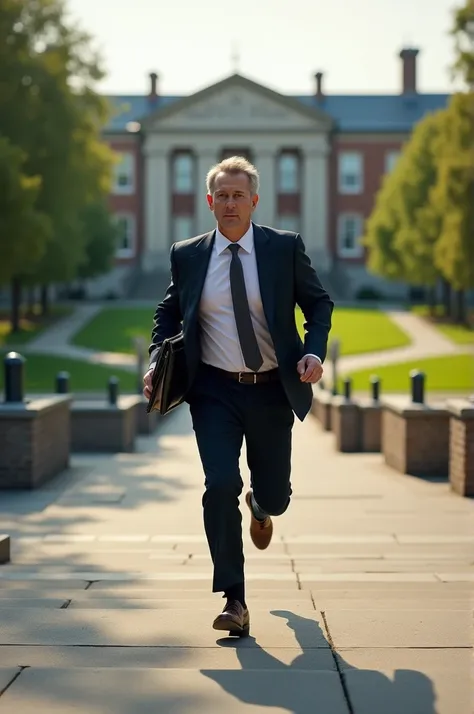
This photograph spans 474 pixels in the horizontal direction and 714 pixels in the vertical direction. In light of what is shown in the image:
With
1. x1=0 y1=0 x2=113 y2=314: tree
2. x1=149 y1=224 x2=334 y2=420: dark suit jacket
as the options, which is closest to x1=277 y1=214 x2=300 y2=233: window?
x1=0 y1=0 x2=113 y2=314: tree

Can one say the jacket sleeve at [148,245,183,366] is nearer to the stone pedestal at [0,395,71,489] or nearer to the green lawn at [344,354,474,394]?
the stone pedestal at [0,395,71,489]

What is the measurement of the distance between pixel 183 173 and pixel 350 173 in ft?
31.9

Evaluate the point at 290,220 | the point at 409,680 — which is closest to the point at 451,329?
the point at 290,220

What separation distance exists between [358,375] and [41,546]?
26837 millimetres

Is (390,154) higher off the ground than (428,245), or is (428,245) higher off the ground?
(390,154)

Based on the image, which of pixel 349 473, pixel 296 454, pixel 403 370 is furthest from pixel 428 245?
pixel 349 473

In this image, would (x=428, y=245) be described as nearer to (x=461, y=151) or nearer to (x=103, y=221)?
(x=461, y=151)

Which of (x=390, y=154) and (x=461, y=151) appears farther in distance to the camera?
(x=390, y=154)

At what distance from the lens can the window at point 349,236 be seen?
72.8 metres

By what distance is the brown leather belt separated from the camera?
5.05 metres

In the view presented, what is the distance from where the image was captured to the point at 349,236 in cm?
7325

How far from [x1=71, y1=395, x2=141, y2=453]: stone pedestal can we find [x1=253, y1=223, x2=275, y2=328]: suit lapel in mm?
11294

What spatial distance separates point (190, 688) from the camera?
11.7 feet

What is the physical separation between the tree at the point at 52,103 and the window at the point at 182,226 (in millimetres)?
33508
